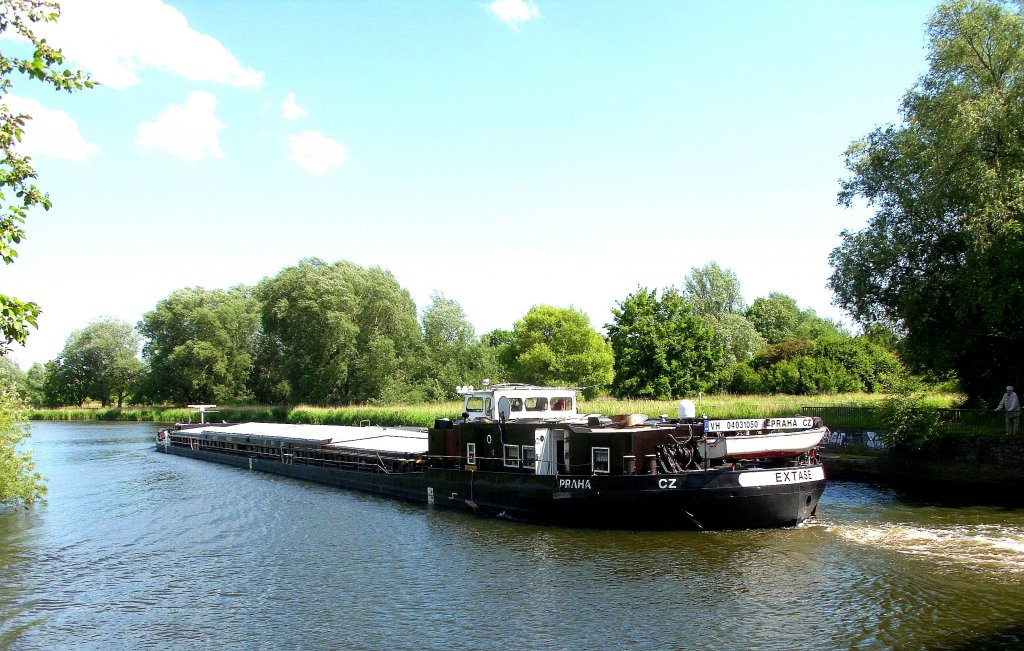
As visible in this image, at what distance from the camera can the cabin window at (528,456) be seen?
70.7 feet

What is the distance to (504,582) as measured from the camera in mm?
15414

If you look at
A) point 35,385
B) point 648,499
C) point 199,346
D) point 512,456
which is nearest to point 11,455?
point 512,456

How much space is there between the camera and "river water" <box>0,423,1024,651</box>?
41.2ft

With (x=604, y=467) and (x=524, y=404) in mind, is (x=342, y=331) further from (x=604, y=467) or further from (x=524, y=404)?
(x=604, y=467)

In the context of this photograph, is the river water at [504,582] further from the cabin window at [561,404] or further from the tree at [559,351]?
the tree at [559,351]

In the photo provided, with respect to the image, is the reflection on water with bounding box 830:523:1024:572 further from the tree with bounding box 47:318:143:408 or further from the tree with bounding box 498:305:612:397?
the tree with bounding box 47:318:143:408

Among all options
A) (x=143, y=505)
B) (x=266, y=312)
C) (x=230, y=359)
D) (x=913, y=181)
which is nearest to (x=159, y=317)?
(x=230, y=359)

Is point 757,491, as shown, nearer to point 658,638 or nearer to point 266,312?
point 658,638

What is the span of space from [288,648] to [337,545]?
694 centimetres

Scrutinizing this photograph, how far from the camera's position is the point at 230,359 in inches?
3100

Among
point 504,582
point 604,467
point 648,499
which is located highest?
point 604,467

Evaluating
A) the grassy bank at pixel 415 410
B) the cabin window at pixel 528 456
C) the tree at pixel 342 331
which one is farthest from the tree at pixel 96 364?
the cabin window at pixel 528 456

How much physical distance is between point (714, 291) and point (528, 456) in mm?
67487

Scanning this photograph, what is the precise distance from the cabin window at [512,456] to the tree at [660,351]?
28.8 m
